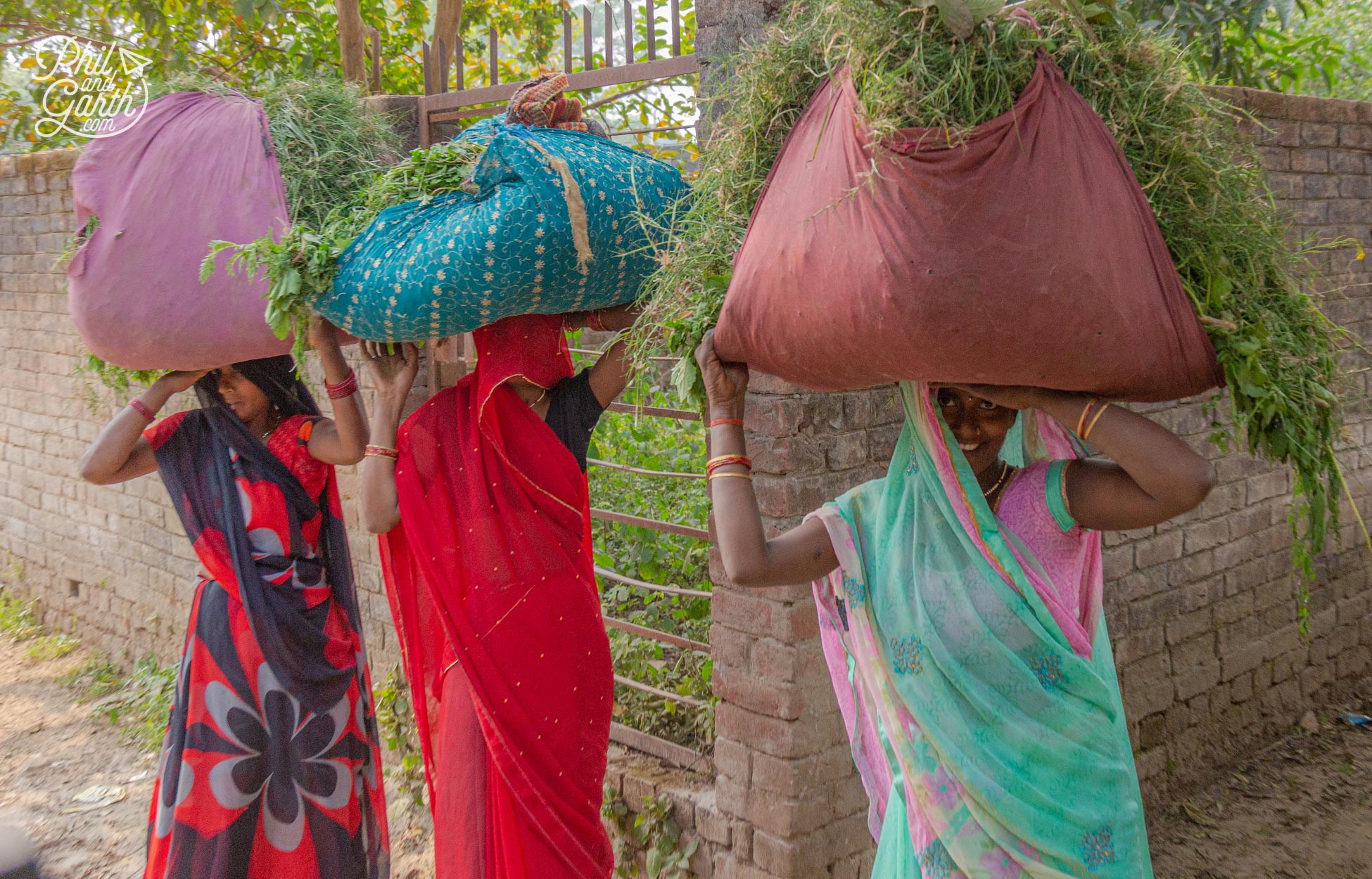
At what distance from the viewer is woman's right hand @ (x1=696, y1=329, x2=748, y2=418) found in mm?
1971

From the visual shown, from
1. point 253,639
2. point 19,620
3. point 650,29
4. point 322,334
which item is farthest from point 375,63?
point 19,620

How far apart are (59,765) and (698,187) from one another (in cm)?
469

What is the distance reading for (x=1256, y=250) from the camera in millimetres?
1650

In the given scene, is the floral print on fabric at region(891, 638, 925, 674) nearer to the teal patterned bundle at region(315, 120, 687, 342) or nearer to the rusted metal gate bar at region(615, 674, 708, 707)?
the teal patterned bundle at region(315, 120, 687, 342)

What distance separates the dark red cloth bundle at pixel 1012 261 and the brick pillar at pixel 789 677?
121 cm

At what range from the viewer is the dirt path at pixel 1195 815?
376cm

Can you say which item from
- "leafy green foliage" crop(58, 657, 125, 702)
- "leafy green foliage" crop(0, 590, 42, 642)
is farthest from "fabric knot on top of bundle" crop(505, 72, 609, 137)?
"leafy green foliage" crop(0, 590, 42, 642)

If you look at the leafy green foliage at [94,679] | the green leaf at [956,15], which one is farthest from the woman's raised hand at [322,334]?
the leafy green foliage at [94,679]

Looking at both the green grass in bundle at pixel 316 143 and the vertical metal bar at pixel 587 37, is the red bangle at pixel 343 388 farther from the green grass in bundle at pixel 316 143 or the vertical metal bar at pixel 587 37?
the vertical metal bar at pixel 587 37

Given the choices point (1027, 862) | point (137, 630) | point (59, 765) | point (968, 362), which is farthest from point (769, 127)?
point (137, 630)

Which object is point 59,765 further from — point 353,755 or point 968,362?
point 968,362

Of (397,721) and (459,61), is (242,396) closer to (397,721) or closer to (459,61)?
(459,61)

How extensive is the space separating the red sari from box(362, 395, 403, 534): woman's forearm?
0.04 metres

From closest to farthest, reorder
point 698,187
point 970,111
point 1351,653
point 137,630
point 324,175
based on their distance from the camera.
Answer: point 970,111
point 698,187
point 324,175
point 1351,653
point 137,630
